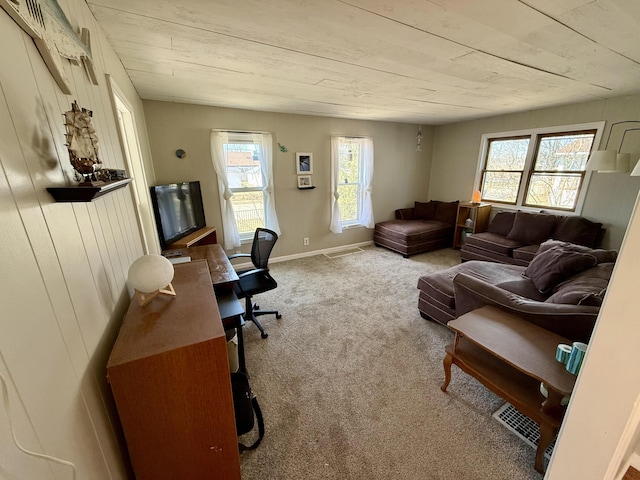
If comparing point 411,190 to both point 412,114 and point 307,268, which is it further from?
point 307,268

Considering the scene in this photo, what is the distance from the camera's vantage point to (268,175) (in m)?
3.71

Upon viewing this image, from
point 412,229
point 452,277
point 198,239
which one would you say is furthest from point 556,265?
point 198,239

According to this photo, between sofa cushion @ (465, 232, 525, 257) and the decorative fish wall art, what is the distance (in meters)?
4.52

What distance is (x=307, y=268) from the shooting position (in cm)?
395

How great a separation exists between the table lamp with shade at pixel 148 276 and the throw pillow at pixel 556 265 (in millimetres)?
2749

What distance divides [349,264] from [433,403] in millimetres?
2524

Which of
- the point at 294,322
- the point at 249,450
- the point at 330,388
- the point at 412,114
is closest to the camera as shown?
the point at 249,450

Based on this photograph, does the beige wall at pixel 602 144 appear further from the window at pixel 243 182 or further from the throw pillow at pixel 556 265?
the window at pixel 243 182

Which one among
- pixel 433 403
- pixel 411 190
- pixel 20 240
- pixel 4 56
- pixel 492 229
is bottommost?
pixel 433 403

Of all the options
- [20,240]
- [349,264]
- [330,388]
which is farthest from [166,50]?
[349,264]

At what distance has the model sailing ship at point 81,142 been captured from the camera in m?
0.75

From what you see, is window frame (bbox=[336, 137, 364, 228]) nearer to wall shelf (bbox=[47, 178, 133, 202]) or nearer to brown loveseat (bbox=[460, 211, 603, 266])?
brown loveseat (bbox=[460, 211, 603, 266])

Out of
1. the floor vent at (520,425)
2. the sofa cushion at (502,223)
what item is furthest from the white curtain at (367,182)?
the floor vent at (520,425)

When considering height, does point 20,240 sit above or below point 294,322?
above
